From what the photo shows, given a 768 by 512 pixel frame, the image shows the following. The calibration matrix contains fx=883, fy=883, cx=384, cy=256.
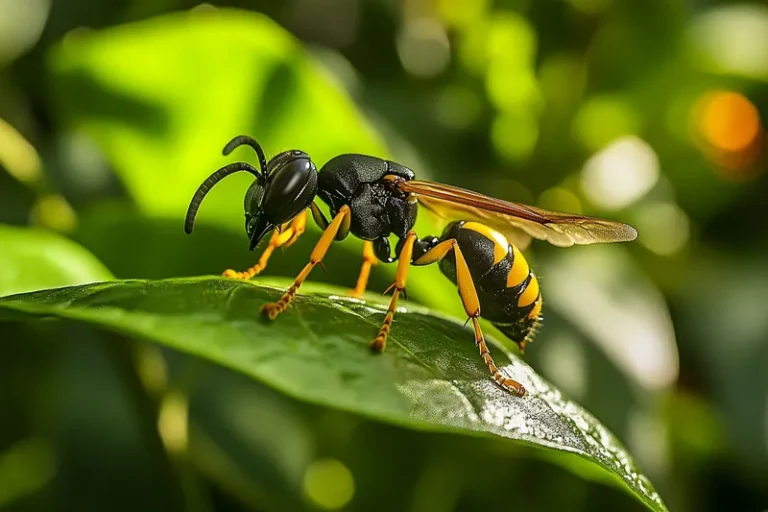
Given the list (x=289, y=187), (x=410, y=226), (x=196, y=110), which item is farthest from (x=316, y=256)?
(x=196, y=110)

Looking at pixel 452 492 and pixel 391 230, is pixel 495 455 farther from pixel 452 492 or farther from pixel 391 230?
pixel 391 230

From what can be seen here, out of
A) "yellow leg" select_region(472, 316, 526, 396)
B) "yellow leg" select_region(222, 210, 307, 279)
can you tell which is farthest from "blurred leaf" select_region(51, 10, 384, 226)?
"yellow leg" select_region(472, 316, 526, 396)

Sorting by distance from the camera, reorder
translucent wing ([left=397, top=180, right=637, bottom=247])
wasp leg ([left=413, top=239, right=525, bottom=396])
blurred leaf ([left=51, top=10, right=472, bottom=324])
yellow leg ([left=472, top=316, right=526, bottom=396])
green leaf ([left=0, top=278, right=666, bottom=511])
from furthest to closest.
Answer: blurred leaf ([left=51, top=10, right=472, bottom=324]) → translucent wing ([left=397, top=180, right=637, bottom=247]) → wasp leg ([left=413, top=239, right=525, bottom=396]) → yellow leg ([left=472, top=316, right=526, bottom=396]) → green leaf ([left=0, top=278, right=666, bottom=511])

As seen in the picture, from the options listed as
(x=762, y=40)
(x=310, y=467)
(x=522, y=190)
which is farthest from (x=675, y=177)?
(x=310, y=467)

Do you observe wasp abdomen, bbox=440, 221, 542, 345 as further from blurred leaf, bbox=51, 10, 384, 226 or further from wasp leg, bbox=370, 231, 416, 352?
blurred leaf, bbox=51, 10, 384, 226

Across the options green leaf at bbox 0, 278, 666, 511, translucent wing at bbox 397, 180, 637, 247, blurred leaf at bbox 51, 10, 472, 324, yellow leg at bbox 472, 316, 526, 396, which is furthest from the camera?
blurred leaf at bbox 51, 10, 472, 324

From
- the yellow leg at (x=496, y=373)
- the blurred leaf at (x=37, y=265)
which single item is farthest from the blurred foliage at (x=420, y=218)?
the yellow leg at (x=496, y=373)

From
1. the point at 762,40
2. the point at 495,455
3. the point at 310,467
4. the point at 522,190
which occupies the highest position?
the point at 762,40
